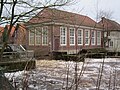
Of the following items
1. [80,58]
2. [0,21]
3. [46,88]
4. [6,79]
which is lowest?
[46,88]

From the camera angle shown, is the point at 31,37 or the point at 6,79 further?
the point at 31,37

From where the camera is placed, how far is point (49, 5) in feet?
38.3

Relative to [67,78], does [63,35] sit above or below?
above

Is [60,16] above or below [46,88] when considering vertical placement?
above

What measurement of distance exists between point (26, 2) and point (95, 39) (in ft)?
115

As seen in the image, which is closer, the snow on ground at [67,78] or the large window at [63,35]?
the snow on ground at [67,78]

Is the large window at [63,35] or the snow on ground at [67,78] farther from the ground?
the large window at [63,35]

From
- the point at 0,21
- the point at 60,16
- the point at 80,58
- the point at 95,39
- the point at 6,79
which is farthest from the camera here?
the point at 95,39

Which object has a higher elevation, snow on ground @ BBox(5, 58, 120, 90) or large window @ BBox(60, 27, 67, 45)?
large window @ BBox(60, 27, 67, 45)

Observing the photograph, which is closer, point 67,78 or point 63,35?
point 67,78

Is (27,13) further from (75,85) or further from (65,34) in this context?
(65,34)

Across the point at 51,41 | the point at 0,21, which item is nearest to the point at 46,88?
the point at 0,21

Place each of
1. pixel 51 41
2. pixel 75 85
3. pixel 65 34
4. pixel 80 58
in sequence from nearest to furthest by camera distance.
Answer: pixel 75 85
pixel 80 58
pixel 51 41
pixel 65 34

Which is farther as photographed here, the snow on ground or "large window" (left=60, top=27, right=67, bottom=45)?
"large window" (left=60, top=27, right=67, bottom=45)
